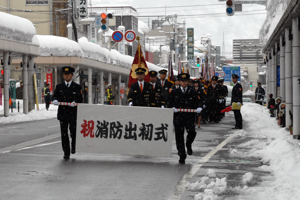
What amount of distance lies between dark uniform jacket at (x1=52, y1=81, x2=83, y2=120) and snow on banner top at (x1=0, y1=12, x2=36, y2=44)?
64.8 ft

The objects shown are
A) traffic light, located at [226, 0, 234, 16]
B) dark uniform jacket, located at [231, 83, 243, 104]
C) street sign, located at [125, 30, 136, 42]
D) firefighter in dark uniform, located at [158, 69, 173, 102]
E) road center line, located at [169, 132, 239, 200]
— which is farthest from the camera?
street sign, located at [125, 30, 136, 42]

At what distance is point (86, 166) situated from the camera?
10.4 metres

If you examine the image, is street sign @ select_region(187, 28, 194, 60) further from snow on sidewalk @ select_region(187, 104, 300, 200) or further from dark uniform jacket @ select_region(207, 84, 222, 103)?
snow on sidewalk @ select_region(187, 104, 300, 200)

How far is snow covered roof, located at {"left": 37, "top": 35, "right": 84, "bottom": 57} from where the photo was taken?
4609 centimetres

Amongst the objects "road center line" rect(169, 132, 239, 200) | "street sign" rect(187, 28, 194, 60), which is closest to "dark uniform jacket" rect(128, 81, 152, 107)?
"road center line" rect(169, 132, 239, 200)

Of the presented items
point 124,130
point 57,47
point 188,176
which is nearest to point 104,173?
point 188,176

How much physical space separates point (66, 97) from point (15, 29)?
71.5 feet

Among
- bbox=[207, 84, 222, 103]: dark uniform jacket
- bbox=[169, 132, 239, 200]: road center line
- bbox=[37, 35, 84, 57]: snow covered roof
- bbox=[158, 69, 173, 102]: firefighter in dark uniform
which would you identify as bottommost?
bbox=[169, 132, 239, 200]: road center line

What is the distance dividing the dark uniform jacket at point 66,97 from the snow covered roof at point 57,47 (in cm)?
3455

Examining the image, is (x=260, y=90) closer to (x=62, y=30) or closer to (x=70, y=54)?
(x=70, y=54)

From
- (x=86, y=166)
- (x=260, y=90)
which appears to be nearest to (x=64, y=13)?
(x=260, y=90)

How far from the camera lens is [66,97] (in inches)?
468

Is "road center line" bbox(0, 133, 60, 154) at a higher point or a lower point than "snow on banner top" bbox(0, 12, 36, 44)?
lower

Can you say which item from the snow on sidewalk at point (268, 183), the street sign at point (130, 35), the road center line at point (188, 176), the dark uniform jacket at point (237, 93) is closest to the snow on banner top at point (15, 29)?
the dark uniform jacket at point (237, 93)
